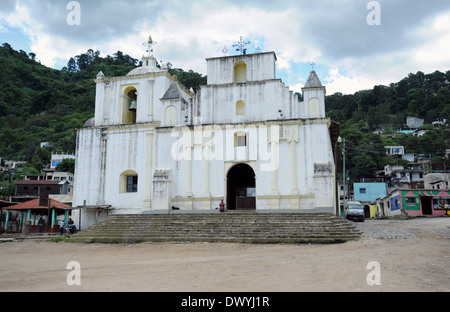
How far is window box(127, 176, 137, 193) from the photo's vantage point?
23.7 meters

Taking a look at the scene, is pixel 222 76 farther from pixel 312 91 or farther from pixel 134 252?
pixel 134 252

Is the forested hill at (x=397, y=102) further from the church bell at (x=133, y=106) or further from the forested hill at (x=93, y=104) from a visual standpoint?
the church bell at (x=133, y=106)

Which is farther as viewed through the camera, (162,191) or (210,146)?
(210,146)

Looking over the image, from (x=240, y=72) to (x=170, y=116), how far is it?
4.96 m

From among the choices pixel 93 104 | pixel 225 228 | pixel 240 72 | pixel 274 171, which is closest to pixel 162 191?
pixel 225 228

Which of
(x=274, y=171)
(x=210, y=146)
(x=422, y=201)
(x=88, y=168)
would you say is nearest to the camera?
(x=274, y=171)

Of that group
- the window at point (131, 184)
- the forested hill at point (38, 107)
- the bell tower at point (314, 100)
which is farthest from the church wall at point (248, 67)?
the forested hill at point (38, 107)

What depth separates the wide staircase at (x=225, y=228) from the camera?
16.0 meters

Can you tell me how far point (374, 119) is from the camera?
312 feet

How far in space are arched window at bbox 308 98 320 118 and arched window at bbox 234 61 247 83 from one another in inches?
168

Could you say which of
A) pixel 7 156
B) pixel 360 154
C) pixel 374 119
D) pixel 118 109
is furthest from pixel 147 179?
pixel 374 119

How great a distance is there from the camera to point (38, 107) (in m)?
82.4

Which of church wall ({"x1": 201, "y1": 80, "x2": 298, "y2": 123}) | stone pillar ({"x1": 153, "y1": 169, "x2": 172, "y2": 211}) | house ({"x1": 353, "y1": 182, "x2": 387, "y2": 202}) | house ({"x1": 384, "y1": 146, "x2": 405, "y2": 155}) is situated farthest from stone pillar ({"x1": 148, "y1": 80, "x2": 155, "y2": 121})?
house ({"x1": 384, "y1": 146, "x2": 405, "y2": 155})

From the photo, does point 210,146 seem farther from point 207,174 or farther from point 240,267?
point 240,267
